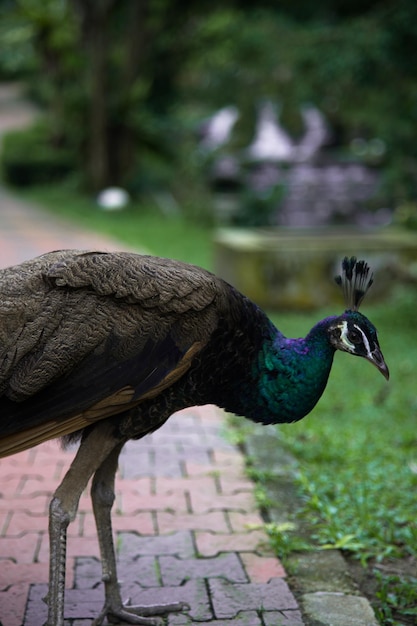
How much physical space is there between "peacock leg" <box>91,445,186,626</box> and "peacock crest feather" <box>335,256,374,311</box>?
99 centimetres

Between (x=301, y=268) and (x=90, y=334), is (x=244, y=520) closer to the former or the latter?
(x=90, y=334)

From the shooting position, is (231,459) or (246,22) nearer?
(231,459)

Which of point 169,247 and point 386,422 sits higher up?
point 169,247

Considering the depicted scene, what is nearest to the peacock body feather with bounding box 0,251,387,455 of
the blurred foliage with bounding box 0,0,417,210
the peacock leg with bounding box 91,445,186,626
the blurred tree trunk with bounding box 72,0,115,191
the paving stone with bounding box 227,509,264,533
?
the peacock leg with bounding box 91,445,186,626

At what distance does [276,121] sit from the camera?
1906cm

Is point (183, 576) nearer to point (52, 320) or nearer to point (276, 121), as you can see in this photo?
point (52, 320)

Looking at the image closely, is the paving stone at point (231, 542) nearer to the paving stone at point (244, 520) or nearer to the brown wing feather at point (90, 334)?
the paving stone at point (244, 520)

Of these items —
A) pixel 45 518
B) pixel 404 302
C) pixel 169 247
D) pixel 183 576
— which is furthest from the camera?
pixel 169 247

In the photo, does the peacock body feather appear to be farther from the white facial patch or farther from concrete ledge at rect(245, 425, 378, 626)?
concrete ledge at rect(245, 425, 378, 626)

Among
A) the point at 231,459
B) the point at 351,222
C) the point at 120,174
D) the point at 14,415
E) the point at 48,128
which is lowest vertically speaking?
the point at 14,415

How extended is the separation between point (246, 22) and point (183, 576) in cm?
1539

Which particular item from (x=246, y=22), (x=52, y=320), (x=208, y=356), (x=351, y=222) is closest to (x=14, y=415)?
(x=52, y=320)

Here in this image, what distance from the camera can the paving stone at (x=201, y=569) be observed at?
3553mm

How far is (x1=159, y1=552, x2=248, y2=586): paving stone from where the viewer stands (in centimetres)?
355
